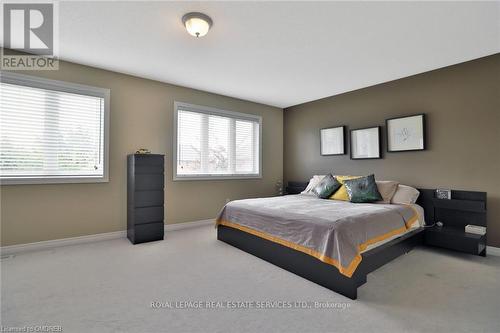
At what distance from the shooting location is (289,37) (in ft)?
9.02

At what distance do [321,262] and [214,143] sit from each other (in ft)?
10.5

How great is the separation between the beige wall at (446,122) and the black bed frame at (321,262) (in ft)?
1.41

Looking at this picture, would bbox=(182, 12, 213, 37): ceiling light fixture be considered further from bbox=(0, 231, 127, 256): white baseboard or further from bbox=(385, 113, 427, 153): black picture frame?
bbox=(385, 113, 427, 153): black picture frame

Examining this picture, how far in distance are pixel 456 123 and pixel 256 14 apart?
3123mm

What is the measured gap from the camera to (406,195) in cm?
354

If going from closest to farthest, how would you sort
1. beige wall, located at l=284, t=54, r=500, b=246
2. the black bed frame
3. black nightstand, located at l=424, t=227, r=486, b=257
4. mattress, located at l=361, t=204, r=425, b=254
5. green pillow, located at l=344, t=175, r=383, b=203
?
the black bed frame → mattress, located at l=361, t=204, r=425, b=254 → black nightstand, located at l=424, t=227, r=486, b=257 → beige wall, located at l=284, t=54, r=500, b=246 → green pillow, located at l=344, t=175, r=383, b=203

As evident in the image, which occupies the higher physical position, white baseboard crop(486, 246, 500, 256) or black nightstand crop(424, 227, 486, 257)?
black nightstand crop(424, 227, 486, 257)

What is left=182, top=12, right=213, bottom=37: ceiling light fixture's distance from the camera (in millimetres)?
2330

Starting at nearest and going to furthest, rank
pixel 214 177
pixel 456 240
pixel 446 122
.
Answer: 1. pixel 456 240
2. pixel 446 122
3. pixel 214 177

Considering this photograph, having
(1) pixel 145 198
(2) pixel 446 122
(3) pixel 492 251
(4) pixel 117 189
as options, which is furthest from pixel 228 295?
(2) pixel 446 122

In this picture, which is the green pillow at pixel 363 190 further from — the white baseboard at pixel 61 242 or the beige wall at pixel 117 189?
the white baseboard at pixel 61 242

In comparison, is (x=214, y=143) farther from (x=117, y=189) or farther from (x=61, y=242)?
(x=61, y=242)

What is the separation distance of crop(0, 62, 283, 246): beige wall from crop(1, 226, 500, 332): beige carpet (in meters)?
0.46

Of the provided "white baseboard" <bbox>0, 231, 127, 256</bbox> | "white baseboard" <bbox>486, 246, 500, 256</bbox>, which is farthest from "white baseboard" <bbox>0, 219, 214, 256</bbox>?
"white baseboard" <bbox>486, 246, 500, 256</bbox>
